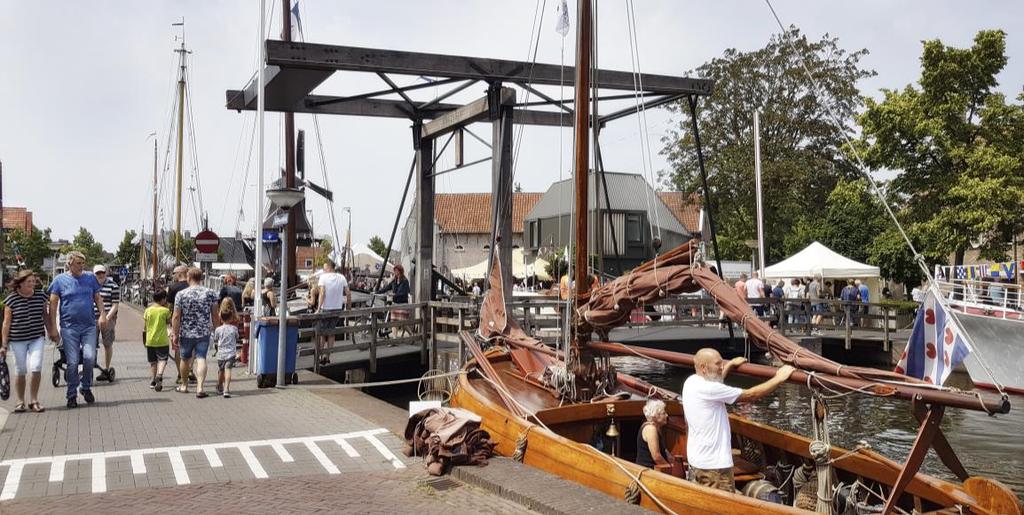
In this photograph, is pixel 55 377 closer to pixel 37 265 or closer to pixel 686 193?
pixel 686 193

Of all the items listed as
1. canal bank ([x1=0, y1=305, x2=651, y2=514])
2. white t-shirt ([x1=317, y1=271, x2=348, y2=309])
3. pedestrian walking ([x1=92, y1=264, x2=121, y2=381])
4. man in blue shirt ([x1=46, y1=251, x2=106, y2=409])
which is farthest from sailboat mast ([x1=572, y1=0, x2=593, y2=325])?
white t-shirt ([x1=317, y1=271, x2=348, y2=309])

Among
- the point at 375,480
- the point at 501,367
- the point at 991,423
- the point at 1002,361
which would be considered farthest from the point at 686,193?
the point at 375,480

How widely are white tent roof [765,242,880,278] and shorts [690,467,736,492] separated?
22.8 metres

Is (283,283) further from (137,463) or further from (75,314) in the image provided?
(137,463)

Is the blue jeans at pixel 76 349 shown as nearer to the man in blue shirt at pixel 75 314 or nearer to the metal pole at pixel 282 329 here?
the man in blue shirt at pixel 75 314

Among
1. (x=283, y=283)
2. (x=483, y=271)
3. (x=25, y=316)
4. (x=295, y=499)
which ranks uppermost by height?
(x=483, y=271)

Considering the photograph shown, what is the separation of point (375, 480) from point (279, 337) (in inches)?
210

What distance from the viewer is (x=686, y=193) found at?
37438mm

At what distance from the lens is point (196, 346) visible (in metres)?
11.0

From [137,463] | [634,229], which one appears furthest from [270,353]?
[634,229]

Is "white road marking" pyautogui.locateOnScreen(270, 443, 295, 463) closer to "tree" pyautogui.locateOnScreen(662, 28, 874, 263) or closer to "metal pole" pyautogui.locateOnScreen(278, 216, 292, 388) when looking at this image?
"metal pole" pyautogui.locateOnScreen(278, 216, 292, 388)

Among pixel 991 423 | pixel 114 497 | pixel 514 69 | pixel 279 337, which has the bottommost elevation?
pixel 991 423

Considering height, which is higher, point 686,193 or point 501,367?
point 686,193

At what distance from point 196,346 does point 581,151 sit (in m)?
5.56
